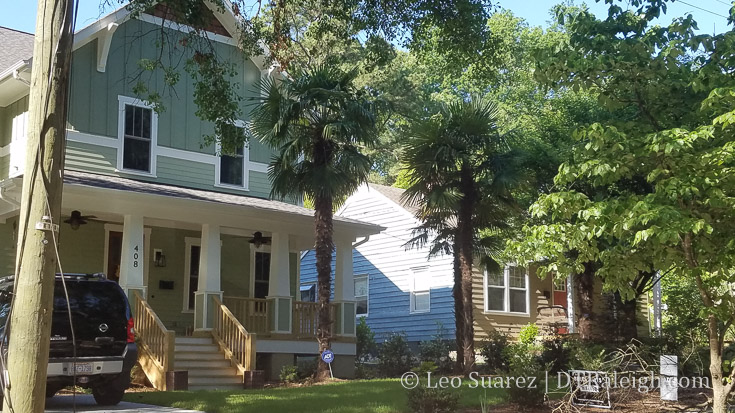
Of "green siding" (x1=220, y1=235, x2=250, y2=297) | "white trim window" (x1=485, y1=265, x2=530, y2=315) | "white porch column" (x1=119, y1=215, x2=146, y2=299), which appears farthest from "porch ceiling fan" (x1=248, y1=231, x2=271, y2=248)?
"white trim window" (x1=485, y1=265, x2=530, y2=315)

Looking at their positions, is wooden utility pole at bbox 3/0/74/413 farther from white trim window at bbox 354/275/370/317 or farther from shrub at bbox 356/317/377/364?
white trim window at bbox 354/275/370/317

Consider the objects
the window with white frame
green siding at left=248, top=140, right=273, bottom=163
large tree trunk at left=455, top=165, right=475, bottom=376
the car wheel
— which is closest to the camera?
the car wheel

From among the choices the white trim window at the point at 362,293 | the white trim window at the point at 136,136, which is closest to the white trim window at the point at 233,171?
the white trim window at the point at 136,136

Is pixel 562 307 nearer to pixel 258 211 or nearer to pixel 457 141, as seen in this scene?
pixel 457 141

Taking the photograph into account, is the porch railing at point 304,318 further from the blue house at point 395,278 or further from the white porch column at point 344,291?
the blue house at point 395,278

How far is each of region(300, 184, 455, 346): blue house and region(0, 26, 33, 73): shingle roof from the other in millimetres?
9997

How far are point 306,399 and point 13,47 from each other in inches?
517

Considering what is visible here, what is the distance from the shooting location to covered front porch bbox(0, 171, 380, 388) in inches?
620

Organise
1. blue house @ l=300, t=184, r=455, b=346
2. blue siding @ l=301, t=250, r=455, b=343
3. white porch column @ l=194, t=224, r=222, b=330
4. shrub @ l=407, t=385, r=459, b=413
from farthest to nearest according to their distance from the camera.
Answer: blue house @ l=300, t=184, r=455, b=346, blue siding @ l=301, t=250, r=455, b=343, white porch column @ l=194, t=224, r=222, b=330, shrub @ l=407, t=385, r=459, b=413

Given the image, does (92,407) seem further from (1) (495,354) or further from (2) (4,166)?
(1) (495,354)

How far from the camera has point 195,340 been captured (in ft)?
54.5

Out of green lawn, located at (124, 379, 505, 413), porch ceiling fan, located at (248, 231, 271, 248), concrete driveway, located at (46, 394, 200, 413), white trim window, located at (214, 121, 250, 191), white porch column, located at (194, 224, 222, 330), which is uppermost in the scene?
white trim window, located at (214, 121, 250, 191)

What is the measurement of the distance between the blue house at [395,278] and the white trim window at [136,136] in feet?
25.0

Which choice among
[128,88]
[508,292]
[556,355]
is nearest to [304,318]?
[556,355]
